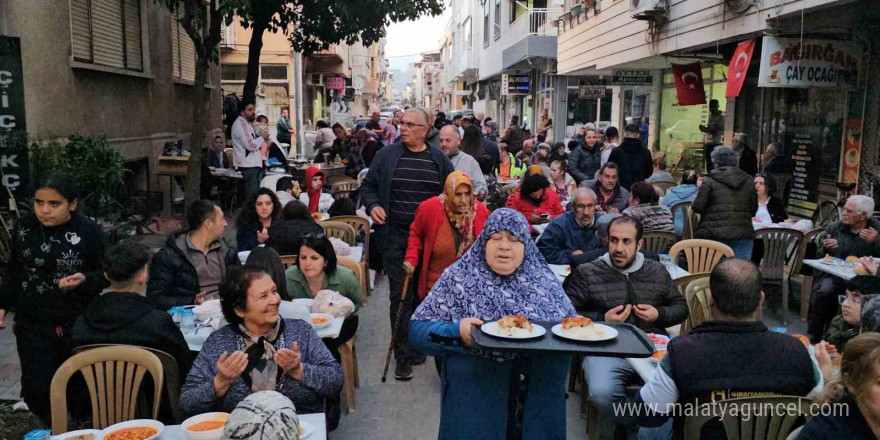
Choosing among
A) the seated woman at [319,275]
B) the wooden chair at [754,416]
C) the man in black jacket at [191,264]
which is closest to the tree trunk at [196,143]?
the man in black jacket at [191,264]

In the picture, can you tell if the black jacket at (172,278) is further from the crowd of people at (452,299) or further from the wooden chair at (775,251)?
the wooden chair at (775,251)

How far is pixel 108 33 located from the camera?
11.0 meters

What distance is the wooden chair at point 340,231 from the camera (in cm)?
787

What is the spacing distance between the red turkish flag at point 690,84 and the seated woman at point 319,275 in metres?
10.8

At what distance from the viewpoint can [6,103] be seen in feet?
23.8

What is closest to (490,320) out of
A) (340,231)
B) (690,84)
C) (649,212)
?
(649,212)

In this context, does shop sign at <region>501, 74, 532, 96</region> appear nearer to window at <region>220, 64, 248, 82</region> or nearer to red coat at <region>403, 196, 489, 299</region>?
window at <region>220, 64, 248, 82</region>

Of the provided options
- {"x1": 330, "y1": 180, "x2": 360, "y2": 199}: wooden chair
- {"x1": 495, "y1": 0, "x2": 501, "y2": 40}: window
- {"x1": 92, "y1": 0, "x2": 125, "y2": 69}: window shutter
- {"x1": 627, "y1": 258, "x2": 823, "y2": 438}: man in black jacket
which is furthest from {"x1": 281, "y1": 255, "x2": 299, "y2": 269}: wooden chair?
{"x1": 495, "y1": 0, "x2": 501, "y2": 40}: window

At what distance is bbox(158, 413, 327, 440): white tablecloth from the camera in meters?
3.05

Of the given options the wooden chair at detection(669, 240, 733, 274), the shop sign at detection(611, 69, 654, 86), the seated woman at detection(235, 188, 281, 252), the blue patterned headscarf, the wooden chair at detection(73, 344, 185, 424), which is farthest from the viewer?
the shop sign at detection(611, 69, 654, 86)

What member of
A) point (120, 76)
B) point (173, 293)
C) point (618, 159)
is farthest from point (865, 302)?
point (120, 76)

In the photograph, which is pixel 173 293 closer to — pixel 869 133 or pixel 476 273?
pixel 476 273

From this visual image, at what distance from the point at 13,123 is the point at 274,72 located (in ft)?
76.2

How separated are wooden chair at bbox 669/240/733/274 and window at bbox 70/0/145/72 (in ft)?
27.2
